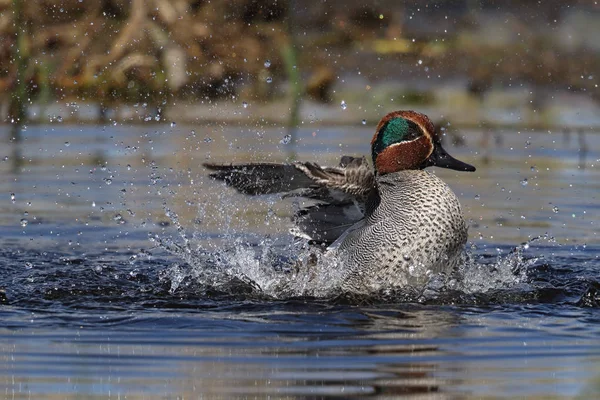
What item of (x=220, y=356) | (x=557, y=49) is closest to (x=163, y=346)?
(x=220, y=356)

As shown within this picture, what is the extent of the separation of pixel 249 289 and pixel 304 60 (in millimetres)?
7129

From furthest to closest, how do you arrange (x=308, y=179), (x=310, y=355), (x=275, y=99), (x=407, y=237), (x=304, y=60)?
1. (x=304, y=60)
2. (x=275, y=99)
3. (x=407, y=237)
4. (x=308, y=179)
5. (x=310, y=355)

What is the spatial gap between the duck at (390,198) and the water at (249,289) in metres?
0.15

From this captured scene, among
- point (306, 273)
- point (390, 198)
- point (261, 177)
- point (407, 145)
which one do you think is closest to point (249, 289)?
point (306, 273)

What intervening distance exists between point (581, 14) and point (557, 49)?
2.77ft

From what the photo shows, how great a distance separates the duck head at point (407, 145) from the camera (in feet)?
19.8

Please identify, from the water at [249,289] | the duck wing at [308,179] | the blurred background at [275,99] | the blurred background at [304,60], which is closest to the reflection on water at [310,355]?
the water at [249,289]

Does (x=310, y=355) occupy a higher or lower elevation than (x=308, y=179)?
lower

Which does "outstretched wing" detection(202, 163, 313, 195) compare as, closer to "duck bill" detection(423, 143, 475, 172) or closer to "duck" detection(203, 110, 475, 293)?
"duck" detection(203, 110, 475, 293)

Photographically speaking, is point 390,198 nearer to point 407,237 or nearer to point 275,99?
point 407,237

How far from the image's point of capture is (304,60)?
12922 millimetres

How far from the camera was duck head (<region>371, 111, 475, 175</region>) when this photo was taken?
237 inches

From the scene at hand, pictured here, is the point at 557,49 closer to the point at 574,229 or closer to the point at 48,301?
the point at 574,229

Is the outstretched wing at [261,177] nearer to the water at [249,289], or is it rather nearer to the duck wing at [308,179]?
the duck wing at [308,179]
